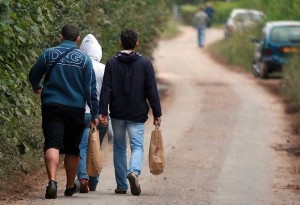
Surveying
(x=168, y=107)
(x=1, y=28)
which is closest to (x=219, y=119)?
(x=168, y=107)

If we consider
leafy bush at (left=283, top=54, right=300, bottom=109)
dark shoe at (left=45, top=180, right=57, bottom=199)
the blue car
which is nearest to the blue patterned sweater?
dark shoe at (left=45, top=180, right=57, bottom=199)

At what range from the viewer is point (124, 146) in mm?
11789

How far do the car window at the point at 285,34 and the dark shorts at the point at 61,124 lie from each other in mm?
19888

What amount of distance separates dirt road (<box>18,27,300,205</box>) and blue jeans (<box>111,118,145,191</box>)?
27 centimetres

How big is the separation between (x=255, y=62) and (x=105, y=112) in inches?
870

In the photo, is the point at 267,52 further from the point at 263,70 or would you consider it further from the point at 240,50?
the point at 240,50

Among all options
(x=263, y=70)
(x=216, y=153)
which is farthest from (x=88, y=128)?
(x=263, y=70)

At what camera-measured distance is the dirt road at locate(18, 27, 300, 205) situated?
1181cm

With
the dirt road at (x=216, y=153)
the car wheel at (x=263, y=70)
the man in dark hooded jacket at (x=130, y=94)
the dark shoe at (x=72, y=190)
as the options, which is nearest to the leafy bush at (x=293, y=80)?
the dirt road at (x=216, y=153)

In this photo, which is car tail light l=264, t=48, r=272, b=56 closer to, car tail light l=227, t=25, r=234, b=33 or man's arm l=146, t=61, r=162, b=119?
car tail light l=227, t=25, r=234, b=33

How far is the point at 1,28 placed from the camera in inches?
408

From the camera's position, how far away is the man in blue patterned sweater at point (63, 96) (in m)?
10.9

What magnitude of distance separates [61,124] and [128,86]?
3.27 ft

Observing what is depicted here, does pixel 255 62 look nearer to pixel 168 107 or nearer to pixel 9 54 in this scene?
pixel 168 107
